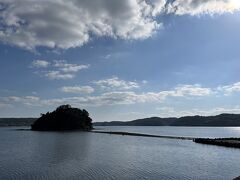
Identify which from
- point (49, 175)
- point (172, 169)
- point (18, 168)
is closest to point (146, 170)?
point (172, 169)

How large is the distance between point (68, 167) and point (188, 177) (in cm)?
1956

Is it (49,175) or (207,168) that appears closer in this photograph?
(49,175)

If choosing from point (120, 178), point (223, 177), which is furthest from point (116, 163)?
point (223, 177)

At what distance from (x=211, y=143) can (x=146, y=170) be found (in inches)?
3005

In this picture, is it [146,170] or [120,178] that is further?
[146,170]

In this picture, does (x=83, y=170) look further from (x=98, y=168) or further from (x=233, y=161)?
(x=233, y=161)

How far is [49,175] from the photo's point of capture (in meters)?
51.2

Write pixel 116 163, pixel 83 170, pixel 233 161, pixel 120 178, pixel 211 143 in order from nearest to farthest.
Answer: pixel 120 178
pixel 83 170
pixel 116 163
pixel 233 161
pixel 211 143

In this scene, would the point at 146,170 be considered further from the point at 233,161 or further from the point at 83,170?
the point at 233,161

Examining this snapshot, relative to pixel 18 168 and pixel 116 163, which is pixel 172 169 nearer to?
pixel 116 163

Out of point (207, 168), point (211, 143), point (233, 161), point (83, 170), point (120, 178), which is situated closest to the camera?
point (120, 178)

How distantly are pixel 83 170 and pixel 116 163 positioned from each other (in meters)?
11.4

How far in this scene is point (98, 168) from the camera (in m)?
59.1

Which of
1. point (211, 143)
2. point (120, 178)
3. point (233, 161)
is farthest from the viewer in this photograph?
point (211, 143)
